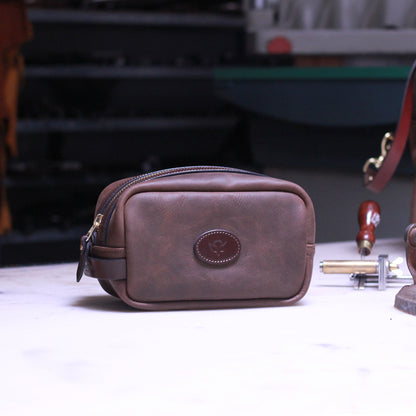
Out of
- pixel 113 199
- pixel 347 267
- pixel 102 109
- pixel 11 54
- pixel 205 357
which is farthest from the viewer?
pixel 102 109

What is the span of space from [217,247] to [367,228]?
1.60 ft

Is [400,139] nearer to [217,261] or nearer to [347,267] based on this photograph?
[347,267]

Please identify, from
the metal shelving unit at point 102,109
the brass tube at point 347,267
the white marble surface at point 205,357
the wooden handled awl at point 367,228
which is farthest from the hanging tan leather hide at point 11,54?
the brass tube at point 347,267

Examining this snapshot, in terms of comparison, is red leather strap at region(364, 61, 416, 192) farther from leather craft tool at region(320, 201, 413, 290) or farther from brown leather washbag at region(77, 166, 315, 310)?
brown leather washbag at region(77, 166, 315, 310)

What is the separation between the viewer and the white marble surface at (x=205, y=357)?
0.67 metres

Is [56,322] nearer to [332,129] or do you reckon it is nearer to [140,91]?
[332,129]

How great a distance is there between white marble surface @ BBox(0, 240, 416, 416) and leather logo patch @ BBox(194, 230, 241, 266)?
0.22ft

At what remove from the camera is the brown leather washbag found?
92 cm

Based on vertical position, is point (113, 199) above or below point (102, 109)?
above

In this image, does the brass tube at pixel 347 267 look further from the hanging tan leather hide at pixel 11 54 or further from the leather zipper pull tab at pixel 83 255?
the hanging tan leather hide at pixel 11 54

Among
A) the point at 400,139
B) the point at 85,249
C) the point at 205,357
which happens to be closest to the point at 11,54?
the point at 400,139

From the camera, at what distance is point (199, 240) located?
929 mm

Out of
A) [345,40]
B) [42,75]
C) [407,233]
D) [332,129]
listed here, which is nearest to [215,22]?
[42,75]

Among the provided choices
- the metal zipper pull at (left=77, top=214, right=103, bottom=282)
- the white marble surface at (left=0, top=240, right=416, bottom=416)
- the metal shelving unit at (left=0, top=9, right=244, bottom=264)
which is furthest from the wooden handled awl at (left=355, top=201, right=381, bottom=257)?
the metal shelving unit at (left=0, top=9, right=244, bottom=264)
